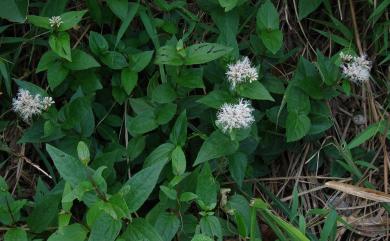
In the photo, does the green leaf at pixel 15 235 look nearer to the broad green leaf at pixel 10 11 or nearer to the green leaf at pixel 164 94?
the green leaf at pixel 164 94

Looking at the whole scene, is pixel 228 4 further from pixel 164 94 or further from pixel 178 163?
pixel 178 163

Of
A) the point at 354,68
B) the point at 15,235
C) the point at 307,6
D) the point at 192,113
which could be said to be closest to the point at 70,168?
the point at 15,235

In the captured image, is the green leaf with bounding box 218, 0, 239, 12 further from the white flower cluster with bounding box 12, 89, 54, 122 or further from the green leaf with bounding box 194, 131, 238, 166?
the white flower cluster with bounding box 12, 89, 54, 122

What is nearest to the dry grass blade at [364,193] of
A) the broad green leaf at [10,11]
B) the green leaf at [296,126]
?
the green leaf at [296,126]

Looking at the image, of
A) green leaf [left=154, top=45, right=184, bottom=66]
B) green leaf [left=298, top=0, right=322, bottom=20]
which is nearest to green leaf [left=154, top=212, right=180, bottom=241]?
green leaf [left=154, top=45, right=184, bottom=66]

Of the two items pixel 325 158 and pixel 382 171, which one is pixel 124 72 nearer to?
pixel 325 158
